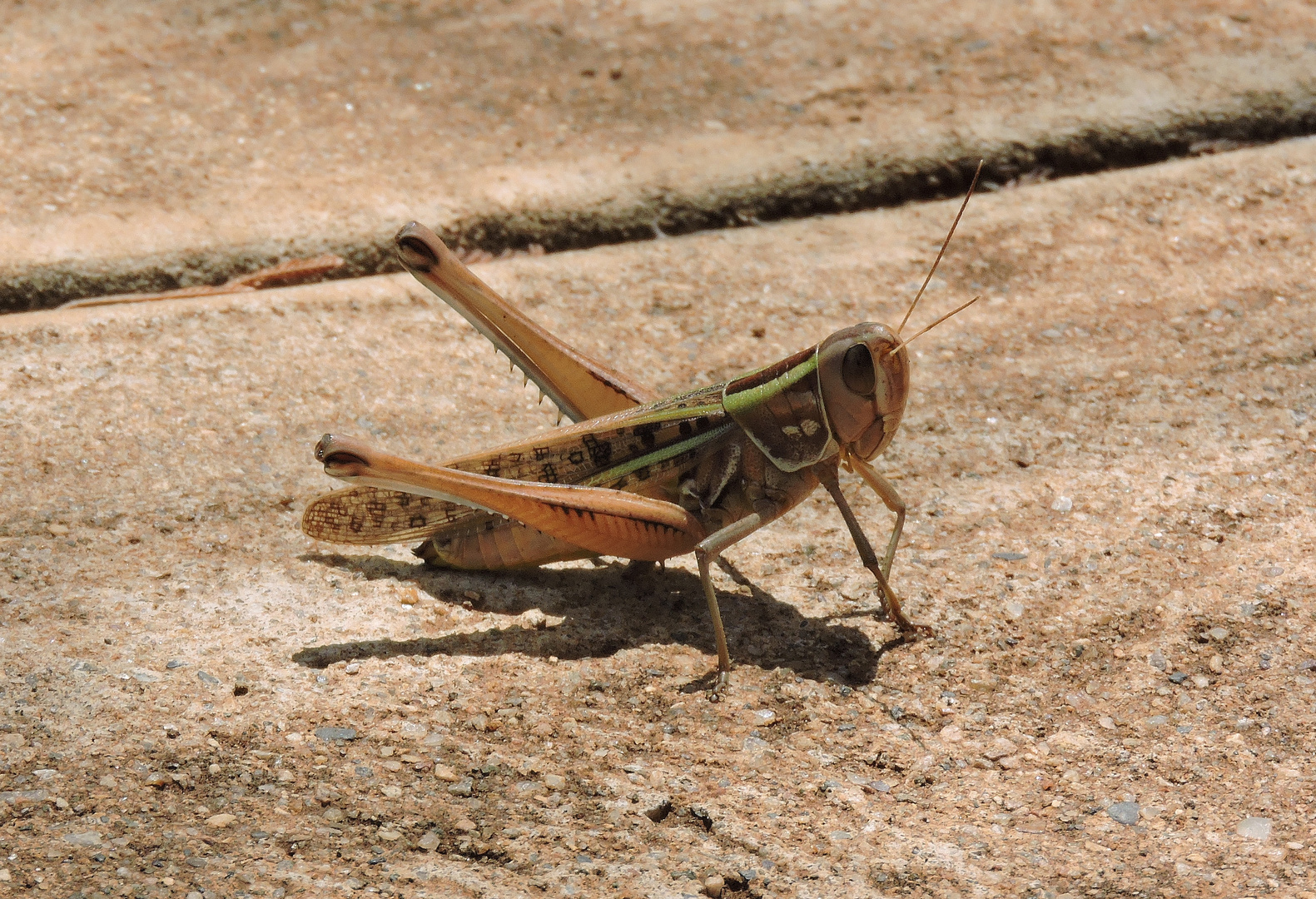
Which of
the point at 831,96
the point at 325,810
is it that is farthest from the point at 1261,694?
the point at 831,96

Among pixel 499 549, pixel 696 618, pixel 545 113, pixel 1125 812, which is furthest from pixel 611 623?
pixel 545 113

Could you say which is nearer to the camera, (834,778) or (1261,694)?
(834,778)

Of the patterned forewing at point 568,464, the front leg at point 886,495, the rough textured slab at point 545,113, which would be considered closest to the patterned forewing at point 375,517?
the patterned forewing at point 568,464

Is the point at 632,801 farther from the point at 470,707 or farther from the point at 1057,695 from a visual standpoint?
the point at 1057,695

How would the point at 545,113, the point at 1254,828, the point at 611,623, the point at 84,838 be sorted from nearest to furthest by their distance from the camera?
the point at 84,838 → the point at 1254,828 → the point at 611,623 → the point at 545,113

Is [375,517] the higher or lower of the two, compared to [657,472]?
lower

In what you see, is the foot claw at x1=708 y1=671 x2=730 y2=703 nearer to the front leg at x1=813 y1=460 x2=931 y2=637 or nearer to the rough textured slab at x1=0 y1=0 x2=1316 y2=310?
the front leg at x1=813 y1=460 x2=931 y2=637

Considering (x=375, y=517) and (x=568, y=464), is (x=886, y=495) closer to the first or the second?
(x=568, y=464)
